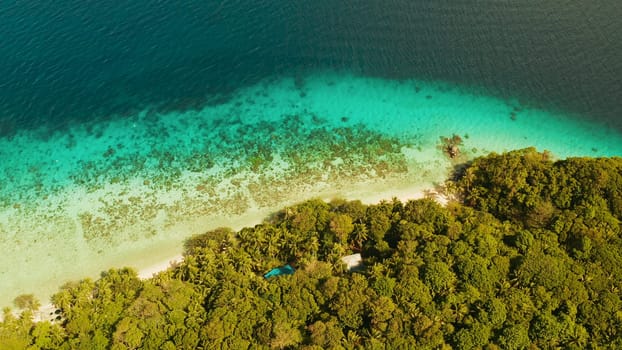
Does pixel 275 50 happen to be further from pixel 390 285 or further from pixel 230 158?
pixel 390 285

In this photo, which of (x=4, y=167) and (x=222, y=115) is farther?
(x=222, y=115)

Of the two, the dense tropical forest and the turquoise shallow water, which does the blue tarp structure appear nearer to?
the dense tropical forest

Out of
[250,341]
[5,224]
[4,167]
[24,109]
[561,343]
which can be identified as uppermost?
[24,109]

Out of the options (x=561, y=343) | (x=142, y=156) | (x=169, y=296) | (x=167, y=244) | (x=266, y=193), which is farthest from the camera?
(x=142, y=156)

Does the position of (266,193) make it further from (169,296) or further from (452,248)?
(452,248)

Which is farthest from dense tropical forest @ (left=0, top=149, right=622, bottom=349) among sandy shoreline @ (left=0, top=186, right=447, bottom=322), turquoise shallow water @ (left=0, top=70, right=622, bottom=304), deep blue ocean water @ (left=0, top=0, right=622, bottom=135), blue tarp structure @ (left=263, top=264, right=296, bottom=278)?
deep blue ocean water @ (left=0, top=0, right=622, bottom=135)

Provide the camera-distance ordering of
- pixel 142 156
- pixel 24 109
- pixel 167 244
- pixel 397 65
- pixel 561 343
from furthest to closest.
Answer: pixel 397 65
pixel 24 109
pixel 142 156
pixel 167 244
pixel 561 343

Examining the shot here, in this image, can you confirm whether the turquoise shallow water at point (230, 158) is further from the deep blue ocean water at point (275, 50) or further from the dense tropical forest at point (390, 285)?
the dense tropical forest at point (390, 285)

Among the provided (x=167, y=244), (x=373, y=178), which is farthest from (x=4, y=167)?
(x=373, y=178)

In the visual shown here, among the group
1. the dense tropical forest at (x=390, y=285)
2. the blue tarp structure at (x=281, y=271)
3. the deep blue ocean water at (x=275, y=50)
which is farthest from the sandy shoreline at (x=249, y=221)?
the deep blue ocean water at (x=275, y=50)
